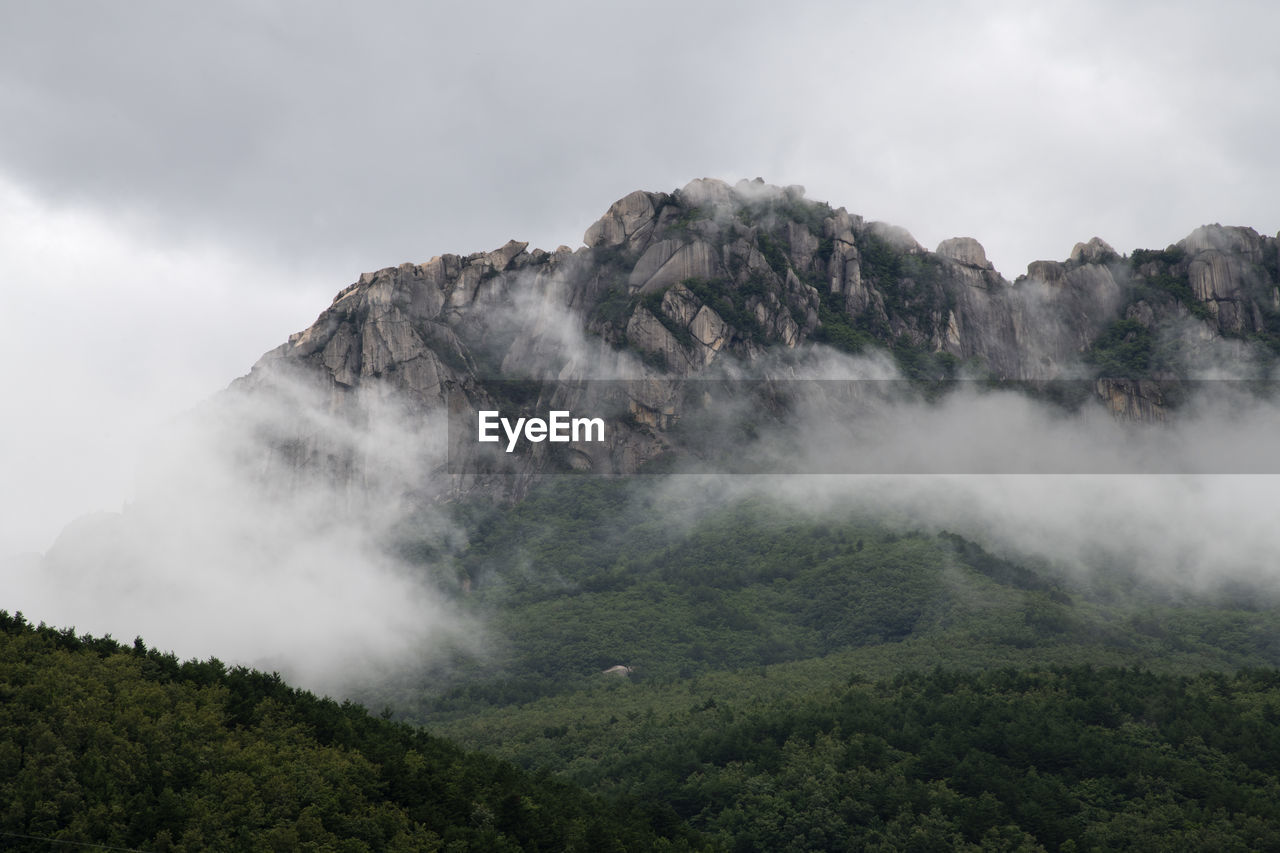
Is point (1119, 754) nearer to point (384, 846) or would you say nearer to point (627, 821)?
point (627, 821)

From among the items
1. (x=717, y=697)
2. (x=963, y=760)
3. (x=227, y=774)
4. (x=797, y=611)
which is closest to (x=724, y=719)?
(x=717, y=697)

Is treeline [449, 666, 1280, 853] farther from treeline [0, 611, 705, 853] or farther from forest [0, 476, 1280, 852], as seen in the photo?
treeline [0, 611, 705, 853]

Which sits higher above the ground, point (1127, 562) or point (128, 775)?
point (1127, 562)

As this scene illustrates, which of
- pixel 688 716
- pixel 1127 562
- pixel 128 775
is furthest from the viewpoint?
pixel 1127 562

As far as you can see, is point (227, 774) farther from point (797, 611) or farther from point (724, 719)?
point (797, 611)

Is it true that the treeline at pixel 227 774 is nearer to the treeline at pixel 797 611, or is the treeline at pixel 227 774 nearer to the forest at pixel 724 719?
the forest at pixel 724 719

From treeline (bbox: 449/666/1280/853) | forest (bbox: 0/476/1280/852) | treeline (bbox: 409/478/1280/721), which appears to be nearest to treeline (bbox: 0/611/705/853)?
forest (bbox: 0/476/1280/852)

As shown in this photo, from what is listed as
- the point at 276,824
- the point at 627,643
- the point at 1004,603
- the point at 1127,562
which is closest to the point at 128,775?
the point at 276,824

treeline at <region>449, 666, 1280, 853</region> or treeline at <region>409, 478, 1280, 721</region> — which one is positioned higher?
treeline at <region>409, 478, 1280, 721</region>

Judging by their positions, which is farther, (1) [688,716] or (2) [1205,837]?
(1) [688,716]
